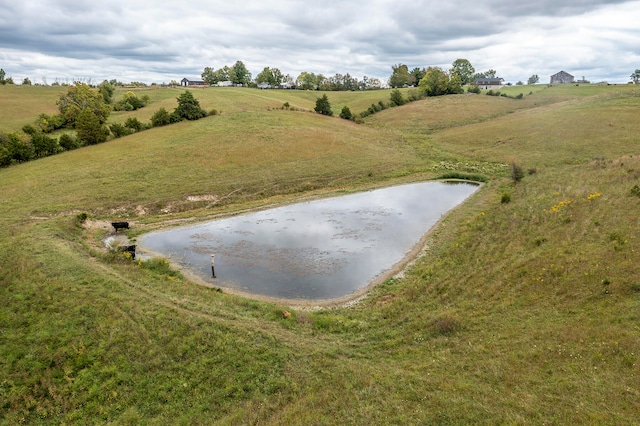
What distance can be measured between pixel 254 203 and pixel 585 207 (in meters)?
27.3

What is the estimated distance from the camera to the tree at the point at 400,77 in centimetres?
14638

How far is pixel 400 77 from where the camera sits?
5758 inches

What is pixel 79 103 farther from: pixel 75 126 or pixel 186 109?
pixel 186 109

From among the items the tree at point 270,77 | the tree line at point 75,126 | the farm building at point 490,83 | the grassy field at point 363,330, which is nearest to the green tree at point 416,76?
the farm building at point 490,83

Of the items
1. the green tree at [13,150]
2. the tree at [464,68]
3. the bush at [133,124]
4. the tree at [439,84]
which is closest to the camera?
the green tree at [13,150]

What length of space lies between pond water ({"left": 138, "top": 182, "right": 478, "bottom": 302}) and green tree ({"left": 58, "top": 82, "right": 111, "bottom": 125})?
48.2 m

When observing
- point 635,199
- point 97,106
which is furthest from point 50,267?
point 97,106

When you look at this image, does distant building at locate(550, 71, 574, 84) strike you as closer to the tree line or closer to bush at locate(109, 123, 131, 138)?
the tree line

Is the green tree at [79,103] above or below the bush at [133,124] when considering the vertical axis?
above

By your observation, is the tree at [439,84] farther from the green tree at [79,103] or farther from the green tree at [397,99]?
the green tree at [79,103]

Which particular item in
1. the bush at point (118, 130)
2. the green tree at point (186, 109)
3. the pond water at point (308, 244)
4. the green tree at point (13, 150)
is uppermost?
the green tree at point (186, 109)

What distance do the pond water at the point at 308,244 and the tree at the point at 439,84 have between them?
270ft

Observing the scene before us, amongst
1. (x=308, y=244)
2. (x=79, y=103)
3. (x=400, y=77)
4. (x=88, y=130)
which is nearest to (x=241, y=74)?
(x=400, y=77)

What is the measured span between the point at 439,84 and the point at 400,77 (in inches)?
1638
